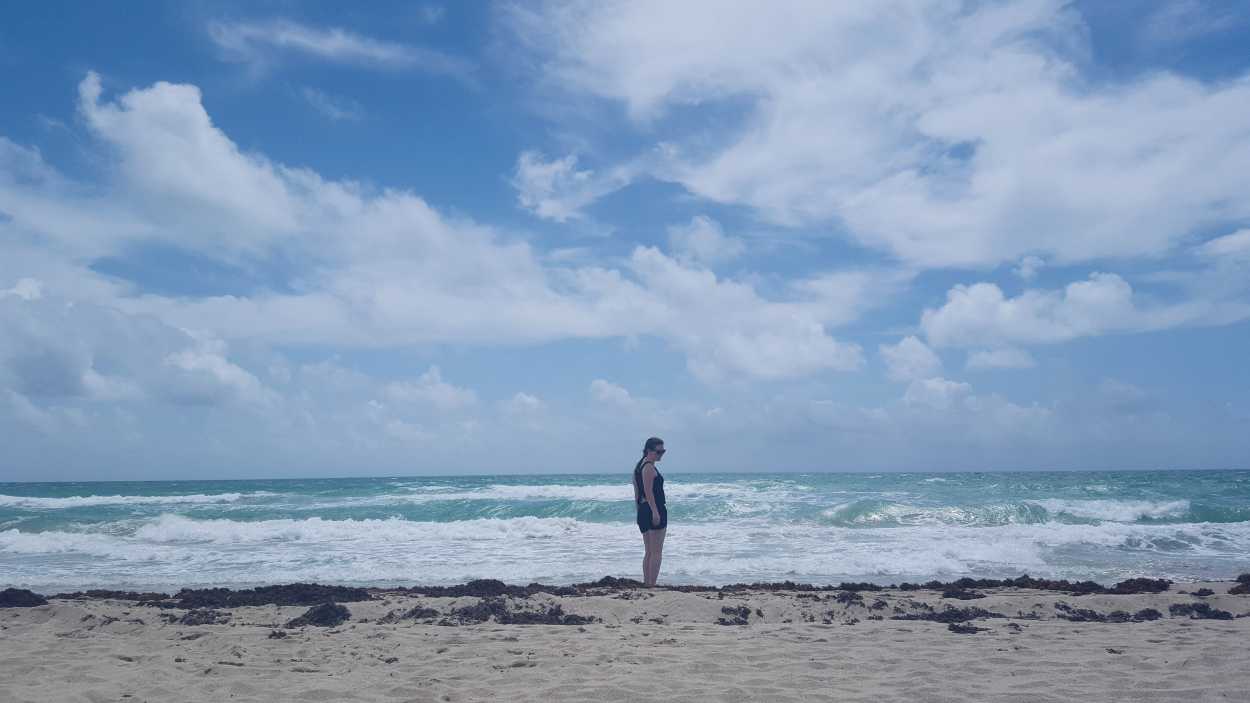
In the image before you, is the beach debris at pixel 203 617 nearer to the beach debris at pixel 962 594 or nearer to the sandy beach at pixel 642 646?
the sandy beach at pixel 642 646

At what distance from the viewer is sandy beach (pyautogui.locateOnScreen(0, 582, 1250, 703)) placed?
16.0 ft

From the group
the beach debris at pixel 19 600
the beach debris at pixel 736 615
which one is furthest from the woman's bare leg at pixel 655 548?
the beach debris at pixel 19 600

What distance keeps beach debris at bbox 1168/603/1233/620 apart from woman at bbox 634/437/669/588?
496 cm

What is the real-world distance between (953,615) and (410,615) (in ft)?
16.7

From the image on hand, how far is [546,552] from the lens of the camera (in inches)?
588

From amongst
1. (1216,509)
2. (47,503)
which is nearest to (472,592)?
(1216,509)

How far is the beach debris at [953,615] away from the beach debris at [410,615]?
4.38m

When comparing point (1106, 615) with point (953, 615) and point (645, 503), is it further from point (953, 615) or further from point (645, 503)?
point (645, 503)

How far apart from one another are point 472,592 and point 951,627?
16.1ft

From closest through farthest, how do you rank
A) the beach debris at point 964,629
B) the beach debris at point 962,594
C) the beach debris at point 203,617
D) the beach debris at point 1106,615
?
the beach debris at point 964,629 → the beach debris at point 1106,615 → the beach debris at point 203,617 → the beach debris at point 962,594

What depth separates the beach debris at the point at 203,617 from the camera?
24.0 ft

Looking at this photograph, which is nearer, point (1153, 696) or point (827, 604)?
point (1153, 696)

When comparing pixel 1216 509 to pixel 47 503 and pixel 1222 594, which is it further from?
pixel 47 503

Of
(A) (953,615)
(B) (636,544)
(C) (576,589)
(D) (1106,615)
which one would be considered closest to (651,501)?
(C) (576,589)
